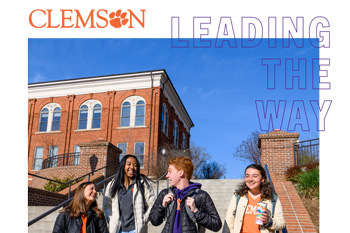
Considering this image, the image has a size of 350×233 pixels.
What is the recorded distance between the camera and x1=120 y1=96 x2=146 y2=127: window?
1073 inches

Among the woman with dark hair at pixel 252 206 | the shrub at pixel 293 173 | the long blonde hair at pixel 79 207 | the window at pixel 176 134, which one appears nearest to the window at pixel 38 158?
the window at pixel 176 134

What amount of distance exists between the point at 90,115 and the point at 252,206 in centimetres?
2579

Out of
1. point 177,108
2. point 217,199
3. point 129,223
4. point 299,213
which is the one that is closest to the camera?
point 129,223

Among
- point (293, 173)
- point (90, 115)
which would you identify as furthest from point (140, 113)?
point (293, 173)

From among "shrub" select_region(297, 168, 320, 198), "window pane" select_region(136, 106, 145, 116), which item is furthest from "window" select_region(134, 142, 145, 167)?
"shrub" select_region(297, 168, 320, 198)

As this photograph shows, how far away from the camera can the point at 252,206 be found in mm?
3961

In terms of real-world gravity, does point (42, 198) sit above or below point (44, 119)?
below

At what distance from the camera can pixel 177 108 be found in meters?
33.7

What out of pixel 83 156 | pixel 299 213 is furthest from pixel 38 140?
pixel 299 213

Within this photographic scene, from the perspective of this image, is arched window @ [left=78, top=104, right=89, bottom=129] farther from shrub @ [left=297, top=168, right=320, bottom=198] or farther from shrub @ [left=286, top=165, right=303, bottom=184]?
shrub @ [left=297, top=168, right=320, bottom=198]

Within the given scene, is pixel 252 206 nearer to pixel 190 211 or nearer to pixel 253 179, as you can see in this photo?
pixel 253 179
